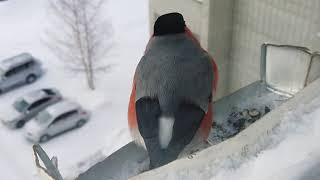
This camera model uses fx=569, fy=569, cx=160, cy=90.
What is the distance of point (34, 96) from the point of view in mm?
7777

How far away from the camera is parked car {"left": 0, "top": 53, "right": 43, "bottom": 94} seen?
26.9 ft

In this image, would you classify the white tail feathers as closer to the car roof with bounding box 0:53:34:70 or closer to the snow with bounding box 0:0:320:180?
the snow with bounding box 0:0:320:180

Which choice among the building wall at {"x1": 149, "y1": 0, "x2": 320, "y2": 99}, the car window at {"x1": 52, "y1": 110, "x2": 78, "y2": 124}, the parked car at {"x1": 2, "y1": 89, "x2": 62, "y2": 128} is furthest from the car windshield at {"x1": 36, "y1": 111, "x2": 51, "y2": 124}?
the building wall at {"x1": 149, "y1": 0, "x2": 320, "y2": 99}

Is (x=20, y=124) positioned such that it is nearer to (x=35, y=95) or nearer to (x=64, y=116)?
(x=35, y=95)

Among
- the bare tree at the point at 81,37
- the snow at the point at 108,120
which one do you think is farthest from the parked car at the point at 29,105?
the bare tree at the point at 81,37

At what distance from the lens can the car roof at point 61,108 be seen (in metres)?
7.34

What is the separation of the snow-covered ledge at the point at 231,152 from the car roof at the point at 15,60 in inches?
286

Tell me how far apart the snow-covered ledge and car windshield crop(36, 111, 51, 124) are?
6050 millimetres

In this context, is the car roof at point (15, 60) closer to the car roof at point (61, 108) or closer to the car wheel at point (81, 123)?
the car roof at point (61, 108)

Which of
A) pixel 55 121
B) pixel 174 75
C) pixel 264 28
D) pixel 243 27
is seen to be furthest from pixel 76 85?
pixel 174 75

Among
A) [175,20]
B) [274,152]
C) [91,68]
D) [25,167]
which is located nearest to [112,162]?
[175,20]

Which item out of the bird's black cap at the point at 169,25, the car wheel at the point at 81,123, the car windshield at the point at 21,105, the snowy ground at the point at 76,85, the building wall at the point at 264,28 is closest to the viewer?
the bird's black cap at the point at 169,25

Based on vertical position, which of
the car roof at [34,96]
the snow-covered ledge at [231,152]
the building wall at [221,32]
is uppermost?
the snow-covered ledge at [231,152]

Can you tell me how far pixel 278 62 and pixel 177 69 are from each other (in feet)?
1.74
